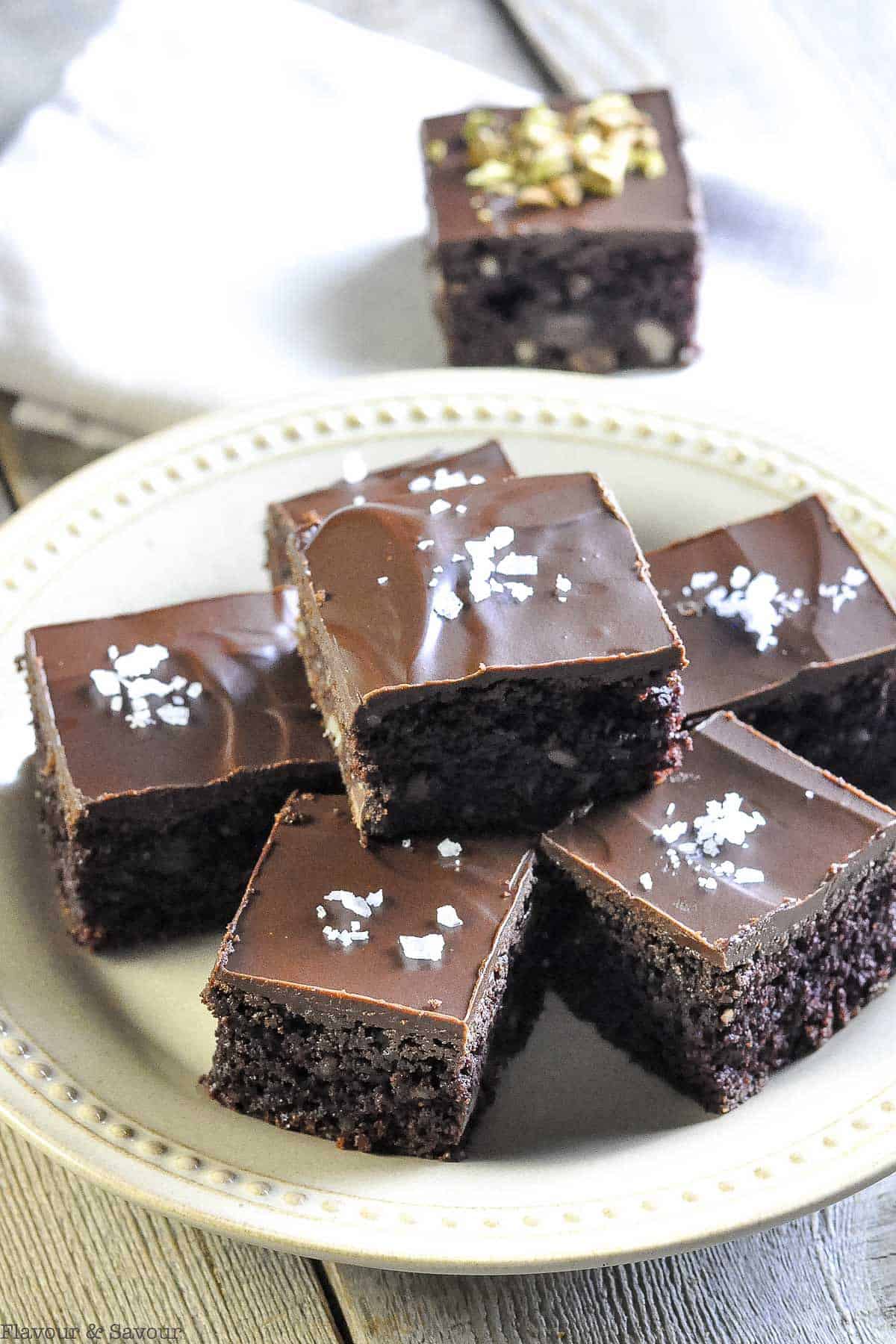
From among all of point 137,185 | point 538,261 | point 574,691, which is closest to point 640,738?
point 574,691

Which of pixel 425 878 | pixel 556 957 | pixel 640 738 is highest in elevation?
pixel 640 738

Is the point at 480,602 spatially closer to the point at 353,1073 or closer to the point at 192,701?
the point at 192,701

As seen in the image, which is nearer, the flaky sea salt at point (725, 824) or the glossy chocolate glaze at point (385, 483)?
the flaky sea salt at point (725, 824)

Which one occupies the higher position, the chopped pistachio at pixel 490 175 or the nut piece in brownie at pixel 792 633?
the chopped pistachio at pixel 490 175

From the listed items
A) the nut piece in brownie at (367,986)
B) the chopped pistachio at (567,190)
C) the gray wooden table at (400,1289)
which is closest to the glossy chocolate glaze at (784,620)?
the nut piece in brownie at (367,986)

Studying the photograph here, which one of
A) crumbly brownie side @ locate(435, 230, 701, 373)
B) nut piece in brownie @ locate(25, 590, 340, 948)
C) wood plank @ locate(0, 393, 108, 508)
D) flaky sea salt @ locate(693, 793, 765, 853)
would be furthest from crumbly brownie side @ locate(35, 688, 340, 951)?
crumbly brownie side @ locate(435, 230, 701, 373)

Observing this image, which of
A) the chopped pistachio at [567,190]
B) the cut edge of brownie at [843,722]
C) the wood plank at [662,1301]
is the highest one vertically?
the chopped pistachio at [567,190]

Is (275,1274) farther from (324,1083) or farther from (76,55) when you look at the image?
(76,55)

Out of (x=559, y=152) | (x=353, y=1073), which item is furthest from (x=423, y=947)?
(x=559, y=152)

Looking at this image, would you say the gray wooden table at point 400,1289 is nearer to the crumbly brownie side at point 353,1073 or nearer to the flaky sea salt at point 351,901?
the crumbly brownie side at point 353,1073
